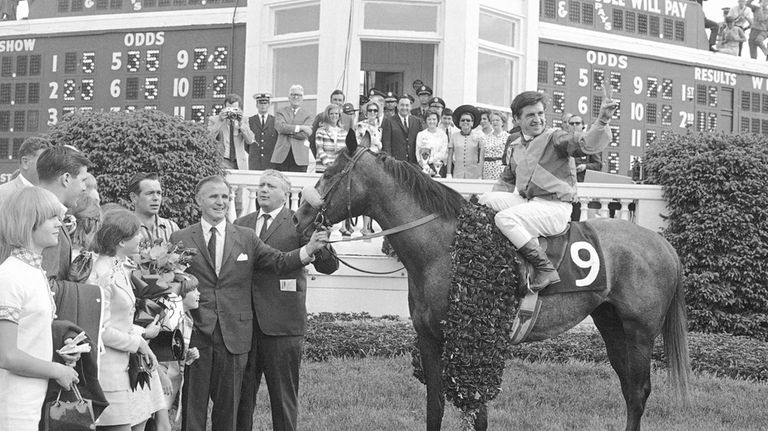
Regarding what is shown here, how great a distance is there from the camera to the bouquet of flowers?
→ 515 cm

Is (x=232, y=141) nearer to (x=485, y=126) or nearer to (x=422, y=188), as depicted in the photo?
(x=485, y=126)

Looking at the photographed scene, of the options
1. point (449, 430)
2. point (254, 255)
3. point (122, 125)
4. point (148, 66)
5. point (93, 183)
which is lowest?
point (449, 430)

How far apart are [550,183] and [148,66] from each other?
10256mm

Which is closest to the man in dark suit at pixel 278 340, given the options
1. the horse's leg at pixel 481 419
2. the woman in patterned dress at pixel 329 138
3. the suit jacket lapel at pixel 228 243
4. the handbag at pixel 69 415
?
the suit jacket lapel at pixel 228 243

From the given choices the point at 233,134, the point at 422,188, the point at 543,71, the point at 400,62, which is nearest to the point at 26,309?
the point at 422,188

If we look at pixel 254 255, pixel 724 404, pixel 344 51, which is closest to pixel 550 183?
pixel 254 255

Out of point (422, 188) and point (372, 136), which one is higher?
point (372, 136)

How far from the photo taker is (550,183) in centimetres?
651

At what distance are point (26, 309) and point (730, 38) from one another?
16691mm

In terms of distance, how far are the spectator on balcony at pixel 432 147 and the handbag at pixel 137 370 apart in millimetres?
6765

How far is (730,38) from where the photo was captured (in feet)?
59.8

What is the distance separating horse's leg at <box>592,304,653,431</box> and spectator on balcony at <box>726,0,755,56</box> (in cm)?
1286

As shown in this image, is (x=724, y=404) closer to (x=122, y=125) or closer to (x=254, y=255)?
(x=254, y=255)

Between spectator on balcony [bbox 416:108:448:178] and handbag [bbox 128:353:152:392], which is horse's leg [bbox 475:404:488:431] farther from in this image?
spectator on balcony [bbox 416:108:448:178]
